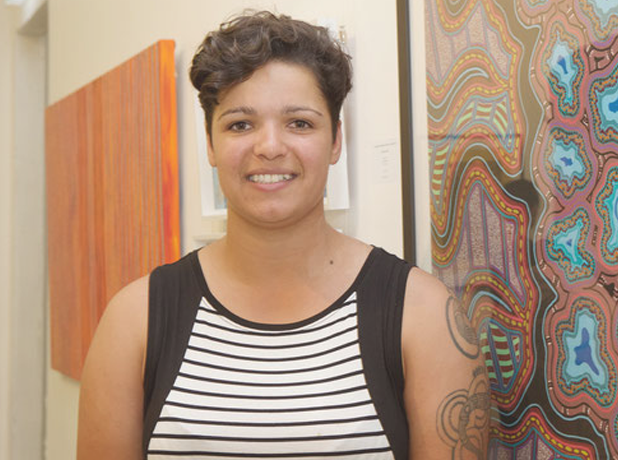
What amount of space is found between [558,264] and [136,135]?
5.04ft

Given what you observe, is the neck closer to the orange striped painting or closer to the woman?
the woman

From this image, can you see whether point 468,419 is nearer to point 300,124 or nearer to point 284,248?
point 284,248

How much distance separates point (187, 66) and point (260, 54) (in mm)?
1021

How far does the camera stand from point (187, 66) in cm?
215

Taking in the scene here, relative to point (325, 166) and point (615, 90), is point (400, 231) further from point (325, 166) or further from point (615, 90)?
point (615, 90)

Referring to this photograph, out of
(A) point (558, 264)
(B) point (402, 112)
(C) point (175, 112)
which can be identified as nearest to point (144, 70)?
(C) point (175, 112)

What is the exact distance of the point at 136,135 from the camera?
7.59ft

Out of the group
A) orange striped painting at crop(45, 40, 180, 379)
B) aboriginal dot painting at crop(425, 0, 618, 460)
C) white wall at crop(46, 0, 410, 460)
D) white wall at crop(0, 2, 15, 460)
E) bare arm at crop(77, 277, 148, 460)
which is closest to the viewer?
aboriginal dot painting at crop(425, 0, 618, 460)

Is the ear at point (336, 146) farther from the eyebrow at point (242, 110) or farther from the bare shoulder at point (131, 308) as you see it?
the bare shoulder at point (131, 308)

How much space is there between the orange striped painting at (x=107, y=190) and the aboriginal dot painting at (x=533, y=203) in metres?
1.00

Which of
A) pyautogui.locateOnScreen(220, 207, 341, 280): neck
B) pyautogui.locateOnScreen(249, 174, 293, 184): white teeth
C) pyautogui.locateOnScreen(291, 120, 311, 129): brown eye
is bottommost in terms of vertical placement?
pyautogui.locateOnScreen(220, 207, 341, 280): neck

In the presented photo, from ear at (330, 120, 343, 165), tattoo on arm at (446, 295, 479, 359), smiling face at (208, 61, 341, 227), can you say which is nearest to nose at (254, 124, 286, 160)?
smiling face at (208, 61, 341, 227)

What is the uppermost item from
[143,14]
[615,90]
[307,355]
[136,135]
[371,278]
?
[143,14]

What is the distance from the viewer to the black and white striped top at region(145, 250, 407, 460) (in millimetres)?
1121
